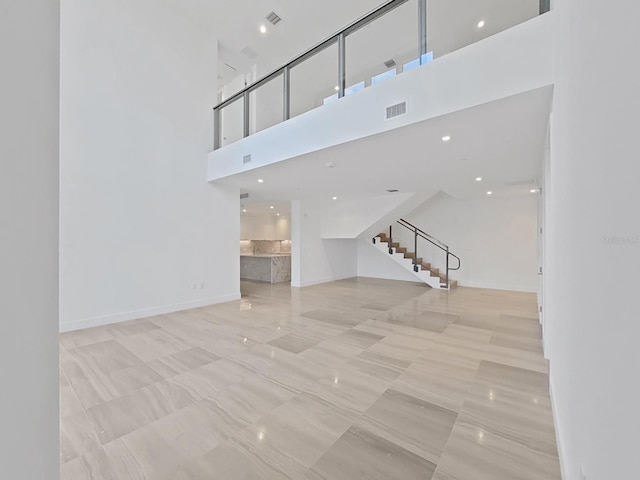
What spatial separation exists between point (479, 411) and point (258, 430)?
188 centimetres

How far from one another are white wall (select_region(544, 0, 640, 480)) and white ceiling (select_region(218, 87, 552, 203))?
1660 mm

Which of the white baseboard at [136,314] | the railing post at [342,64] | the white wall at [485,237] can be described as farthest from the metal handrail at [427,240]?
the railing post at [342,64]

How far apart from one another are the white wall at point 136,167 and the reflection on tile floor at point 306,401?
32.5 inches

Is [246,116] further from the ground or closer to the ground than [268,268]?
further from the ground

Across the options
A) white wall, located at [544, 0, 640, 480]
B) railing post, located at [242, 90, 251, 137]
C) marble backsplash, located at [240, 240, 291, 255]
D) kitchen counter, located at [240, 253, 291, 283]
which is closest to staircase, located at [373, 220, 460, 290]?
kitchen counter, located at [240, 253, 291, 283]

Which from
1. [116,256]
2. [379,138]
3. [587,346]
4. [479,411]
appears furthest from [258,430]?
[116,256]

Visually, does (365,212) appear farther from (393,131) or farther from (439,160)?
(393,131)

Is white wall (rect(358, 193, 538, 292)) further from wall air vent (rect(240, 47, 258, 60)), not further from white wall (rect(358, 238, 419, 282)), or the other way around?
wall air vent (rect(240, 47, 258, 60))

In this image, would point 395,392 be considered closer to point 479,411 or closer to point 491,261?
point 479,411

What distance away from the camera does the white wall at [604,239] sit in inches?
28.4

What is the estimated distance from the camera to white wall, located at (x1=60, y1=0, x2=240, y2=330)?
14.8 ft

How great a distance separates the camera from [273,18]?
5969 millimetres

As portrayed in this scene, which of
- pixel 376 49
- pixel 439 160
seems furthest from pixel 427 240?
pixel 376 49

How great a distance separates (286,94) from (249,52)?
3.46 meters
